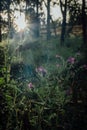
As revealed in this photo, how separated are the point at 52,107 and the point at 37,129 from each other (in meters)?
0.75

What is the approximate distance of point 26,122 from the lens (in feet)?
12.9

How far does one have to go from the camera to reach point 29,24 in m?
43.2

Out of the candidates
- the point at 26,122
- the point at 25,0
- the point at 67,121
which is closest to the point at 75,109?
the point at 67,121

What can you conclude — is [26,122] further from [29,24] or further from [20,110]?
[29,24]

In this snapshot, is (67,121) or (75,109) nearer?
(67,121)

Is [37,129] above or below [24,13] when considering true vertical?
below

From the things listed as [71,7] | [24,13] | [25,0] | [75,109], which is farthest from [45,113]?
[24,13]

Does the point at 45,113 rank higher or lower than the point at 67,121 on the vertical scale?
higher

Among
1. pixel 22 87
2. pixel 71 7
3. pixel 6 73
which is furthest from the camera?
pixel 71 7

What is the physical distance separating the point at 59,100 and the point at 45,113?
375 millimetres

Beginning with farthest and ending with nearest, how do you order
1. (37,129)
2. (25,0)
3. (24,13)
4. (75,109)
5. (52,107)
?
(24,13)
(25,0)
(75,109)
(52,107)
(37,129)

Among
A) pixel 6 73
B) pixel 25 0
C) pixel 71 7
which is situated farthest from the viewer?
pixel 25 0

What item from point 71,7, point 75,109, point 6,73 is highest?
point 71,7

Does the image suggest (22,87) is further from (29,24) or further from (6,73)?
(29,24)
